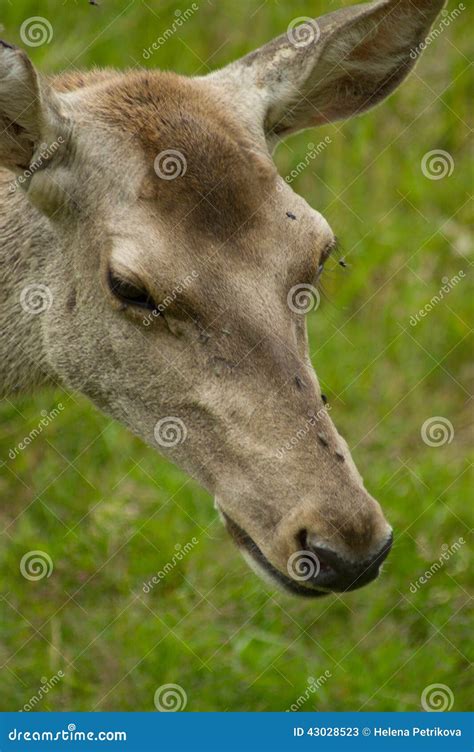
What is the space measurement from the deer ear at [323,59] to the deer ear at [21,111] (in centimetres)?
108

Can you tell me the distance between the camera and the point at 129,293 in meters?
6.36

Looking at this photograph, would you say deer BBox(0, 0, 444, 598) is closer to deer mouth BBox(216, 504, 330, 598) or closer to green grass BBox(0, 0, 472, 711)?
deer mouth BBox(216, 504, 330, 598)

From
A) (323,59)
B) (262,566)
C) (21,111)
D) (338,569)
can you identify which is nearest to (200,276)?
(21,111)

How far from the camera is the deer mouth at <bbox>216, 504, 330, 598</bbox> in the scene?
19.5 feet

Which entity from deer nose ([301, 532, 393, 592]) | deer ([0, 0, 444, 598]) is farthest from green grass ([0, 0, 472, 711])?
deer nose ([301, 532, 393, 592])

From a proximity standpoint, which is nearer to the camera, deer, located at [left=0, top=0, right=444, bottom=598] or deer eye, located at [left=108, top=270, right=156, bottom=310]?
deer, located at [left=0, top=0, right=444, bottom=598]

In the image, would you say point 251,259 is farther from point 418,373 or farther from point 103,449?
point 418,373

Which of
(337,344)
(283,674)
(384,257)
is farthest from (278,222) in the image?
(384,257)

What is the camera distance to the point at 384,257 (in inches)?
451

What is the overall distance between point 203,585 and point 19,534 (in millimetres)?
1290

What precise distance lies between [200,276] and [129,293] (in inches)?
15.6

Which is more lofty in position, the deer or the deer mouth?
the deer

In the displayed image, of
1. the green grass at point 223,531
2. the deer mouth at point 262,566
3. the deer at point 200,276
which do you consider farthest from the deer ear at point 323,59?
the green grass at point 223,531

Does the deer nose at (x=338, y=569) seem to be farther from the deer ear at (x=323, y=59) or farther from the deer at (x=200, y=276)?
the deer ear at (x=323, y=59)
